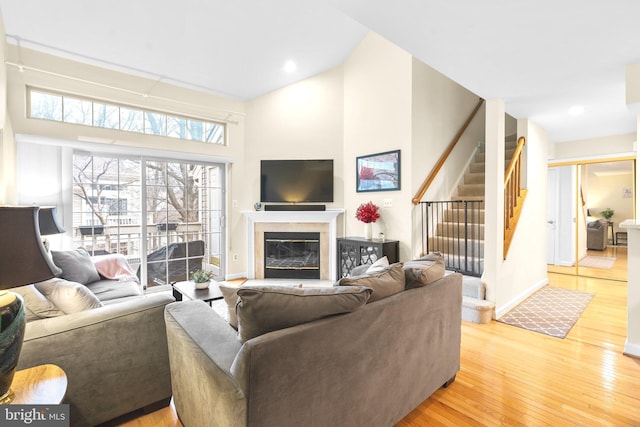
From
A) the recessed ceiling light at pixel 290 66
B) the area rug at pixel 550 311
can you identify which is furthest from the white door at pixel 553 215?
the recessed ceiling light at pixel 290 66

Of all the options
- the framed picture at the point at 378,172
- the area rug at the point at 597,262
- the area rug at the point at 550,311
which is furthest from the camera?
the area rug at the point at 597,262

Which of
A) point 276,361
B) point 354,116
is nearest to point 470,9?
point 276,361

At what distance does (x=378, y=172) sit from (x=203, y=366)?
3.67 m

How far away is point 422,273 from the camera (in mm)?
1793

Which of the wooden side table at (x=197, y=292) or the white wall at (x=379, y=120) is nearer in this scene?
the wooden side table at (x=197, y=292)

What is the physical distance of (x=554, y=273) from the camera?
5.32 meters

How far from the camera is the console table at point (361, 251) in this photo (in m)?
4.07

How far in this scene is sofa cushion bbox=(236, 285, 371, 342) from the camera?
1.20 meters

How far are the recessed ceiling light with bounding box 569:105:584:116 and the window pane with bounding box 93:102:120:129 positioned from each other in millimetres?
5532

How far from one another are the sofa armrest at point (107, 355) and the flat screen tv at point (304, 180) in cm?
331

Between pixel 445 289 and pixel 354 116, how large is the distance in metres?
3.51

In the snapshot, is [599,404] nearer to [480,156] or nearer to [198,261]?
[480,156]

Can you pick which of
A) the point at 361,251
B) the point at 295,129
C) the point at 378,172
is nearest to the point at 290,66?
the point at 295,129

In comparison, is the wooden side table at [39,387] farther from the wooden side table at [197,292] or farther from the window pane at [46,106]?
the window pane at [46,106]
